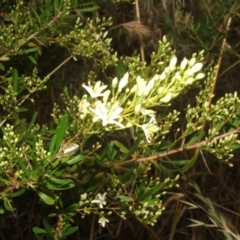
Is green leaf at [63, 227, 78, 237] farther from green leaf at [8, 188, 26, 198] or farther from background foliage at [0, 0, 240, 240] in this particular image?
green leaf at [8, 188, 26, 198]

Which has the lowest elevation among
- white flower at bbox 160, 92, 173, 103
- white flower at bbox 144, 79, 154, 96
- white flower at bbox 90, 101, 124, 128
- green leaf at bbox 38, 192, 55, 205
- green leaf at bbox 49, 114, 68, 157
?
green leaf at bbox 38, 192, 55, 205

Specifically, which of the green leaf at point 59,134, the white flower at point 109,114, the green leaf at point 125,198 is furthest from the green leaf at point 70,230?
the white flower at point 109,114

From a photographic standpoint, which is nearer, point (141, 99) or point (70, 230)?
point (141, 99)

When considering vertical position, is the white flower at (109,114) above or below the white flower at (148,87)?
below

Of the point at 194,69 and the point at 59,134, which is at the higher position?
the point at 194,69

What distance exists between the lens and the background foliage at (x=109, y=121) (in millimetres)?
1024

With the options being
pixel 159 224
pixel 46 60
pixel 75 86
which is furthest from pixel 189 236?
pixel 46 60

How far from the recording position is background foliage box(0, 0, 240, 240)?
102 centimetres

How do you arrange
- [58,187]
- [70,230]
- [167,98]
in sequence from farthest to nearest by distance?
1. [70,230]
2. [58,187]
3. [167,98]

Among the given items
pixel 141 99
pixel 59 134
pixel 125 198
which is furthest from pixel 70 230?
pixel 141 99

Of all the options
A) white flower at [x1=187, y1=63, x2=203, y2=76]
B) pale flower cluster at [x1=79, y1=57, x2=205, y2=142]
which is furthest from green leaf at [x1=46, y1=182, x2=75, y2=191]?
white flower at [x1=187, y1=63, x2=203, y2=76]

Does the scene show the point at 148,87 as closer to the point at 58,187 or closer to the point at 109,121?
the point at 109,121

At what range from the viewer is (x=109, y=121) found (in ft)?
3.07

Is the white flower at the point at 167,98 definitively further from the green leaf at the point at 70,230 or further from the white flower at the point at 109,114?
the green leaf at the point at 70,230
